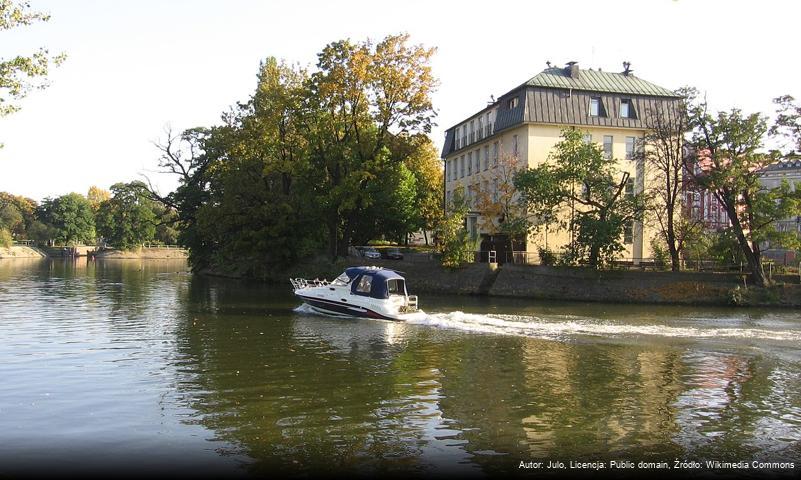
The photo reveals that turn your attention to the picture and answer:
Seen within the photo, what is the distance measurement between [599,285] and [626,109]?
19652 millimetres

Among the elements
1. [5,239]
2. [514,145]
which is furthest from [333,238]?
[5,239]

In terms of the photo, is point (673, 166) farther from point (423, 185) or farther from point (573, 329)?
point (423, 185)

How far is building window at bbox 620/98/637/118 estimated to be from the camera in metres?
54.2

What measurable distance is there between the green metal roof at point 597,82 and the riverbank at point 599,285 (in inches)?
684

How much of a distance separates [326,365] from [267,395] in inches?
149

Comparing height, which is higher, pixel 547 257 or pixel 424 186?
pixel 424 186

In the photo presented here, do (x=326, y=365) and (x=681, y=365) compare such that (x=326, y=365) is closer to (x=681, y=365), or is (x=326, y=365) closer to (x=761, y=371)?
(x=681, y=365)

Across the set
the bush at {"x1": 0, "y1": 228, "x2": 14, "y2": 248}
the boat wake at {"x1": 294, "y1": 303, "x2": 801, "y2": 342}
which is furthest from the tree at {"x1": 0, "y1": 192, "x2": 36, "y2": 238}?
the boat wake at {"x1": 294, "y1": 303, "x2": 801, "y2": 342}

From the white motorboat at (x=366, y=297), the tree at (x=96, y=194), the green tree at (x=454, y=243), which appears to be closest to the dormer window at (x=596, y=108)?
the green tree at (x=454, y=243)

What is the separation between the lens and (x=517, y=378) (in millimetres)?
16203

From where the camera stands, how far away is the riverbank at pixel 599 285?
3988 centimetres

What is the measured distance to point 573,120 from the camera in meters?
52.8

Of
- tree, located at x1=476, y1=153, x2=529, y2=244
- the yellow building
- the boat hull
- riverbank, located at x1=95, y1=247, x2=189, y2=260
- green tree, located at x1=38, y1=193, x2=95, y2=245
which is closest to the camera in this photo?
the boat hull

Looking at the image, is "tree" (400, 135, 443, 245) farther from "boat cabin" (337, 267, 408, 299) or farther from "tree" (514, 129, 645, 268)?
"boat cabin" (337, 267, 408, 299)
